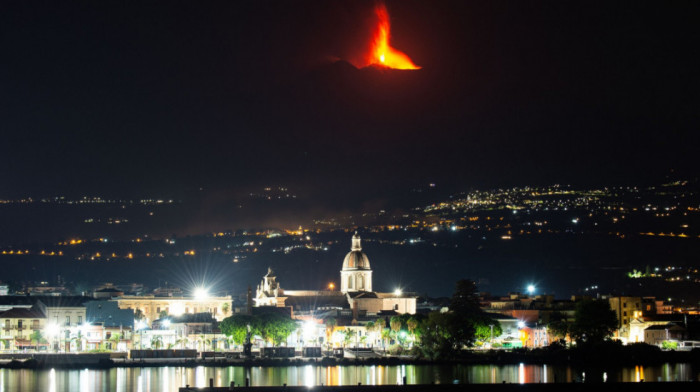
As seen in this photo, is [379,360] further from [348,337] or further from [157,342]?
[157,342]

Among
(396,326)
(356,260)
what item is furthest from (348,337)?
(356,260)

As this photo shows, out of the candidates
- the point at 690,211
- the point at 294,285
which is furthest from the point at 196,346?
the point at 690,211

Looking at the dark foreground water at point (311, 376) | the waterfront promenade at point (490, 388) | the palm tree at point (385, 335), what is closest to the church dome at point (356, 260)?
the palm tree at point (385, 335)

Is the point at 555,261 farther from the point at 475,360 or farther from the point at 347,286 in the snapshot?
the point at 475,360

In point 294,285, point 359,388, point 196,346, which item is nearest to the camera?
point 359,388

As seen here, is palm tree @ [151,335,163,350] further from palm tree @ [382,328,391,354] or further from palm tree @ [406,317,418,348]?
palm tree @ [406,317,418,348]

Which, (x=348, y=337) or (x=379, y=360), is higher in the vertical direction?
(x=348, y=337)
